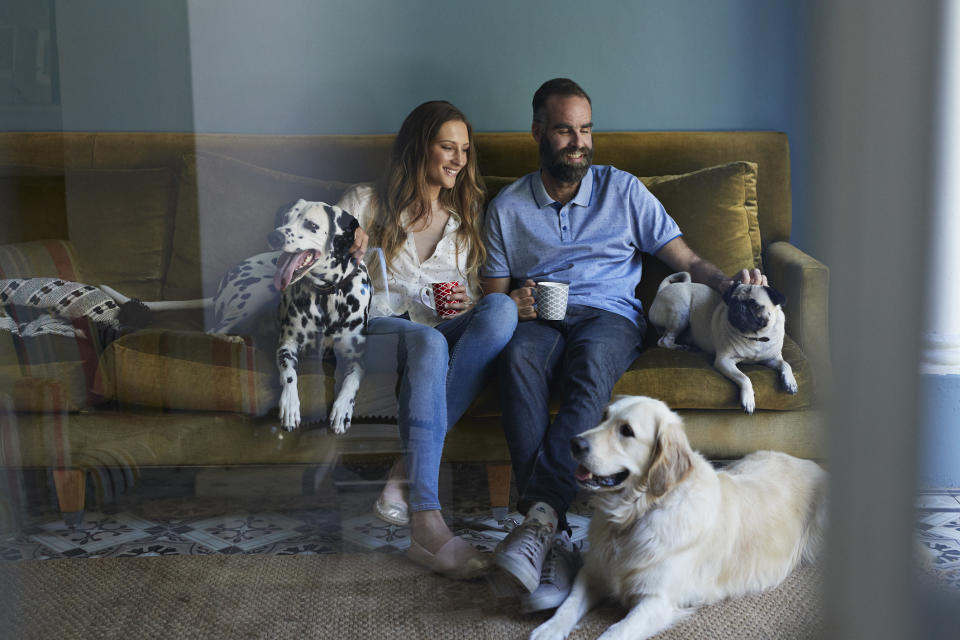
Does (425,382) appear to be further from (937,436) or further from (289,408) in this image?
(937,436)

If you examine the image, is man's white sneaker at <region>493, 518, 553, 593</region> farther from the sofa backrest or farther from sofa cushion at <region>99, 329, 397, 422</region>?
the sofa backrest

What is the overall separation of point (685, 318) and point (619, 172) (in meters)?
0.36

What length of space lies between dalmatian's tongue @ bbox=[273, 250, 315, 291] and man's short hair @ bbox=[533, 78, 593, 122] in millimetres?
468

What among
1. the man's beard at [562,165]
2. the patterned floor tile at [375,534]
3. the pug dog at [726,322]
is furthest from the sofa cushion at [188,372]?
the man's beard at [562,165]

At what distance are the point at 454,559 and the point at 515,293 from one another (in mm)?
444

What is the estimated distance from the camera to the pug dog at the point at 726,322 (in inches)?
38.8

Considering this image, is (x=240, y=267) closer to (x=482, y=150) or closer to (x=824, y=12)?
(x=482, y=150)

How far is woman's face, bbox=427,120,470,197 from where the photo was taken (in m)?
1.17

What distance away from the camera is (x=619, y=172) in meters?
1.43

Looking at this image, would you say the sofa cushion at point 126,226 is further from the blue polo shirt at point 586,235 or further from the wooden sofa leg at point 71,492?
the blue polo shirt at point 586,235

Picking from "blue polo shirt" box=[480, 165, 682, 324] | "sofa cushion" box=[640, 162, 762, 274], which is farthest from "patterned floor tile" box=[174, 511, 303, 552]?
"sofa cushion" box=[640, 162, 762, 274]

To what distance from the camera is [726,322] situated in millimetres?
1168

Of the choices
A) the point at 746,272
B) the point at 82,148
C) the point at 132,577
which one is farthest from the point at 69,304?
the point at 746,272

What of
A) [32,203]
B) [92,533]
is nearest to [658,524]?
[92,533]
